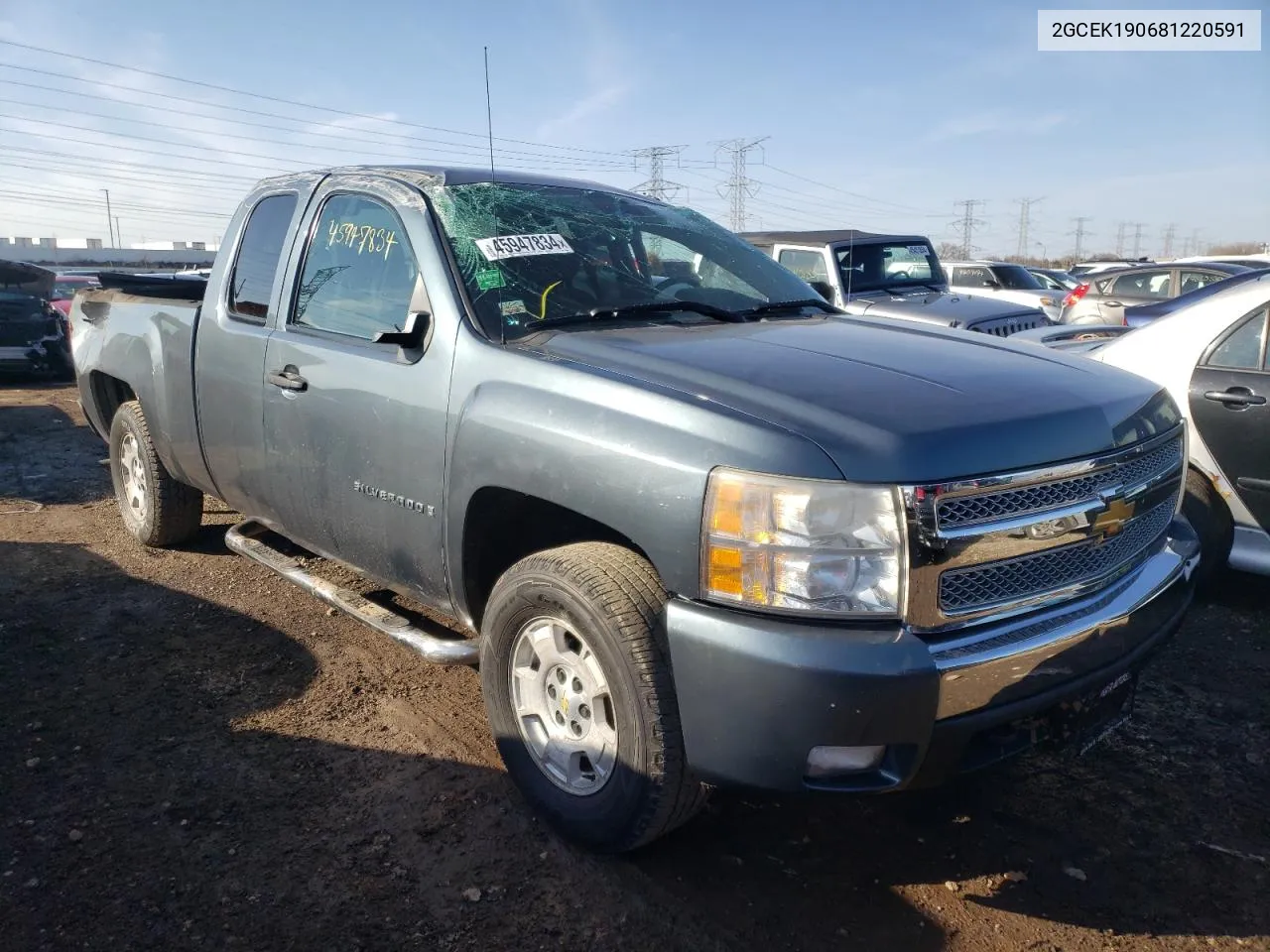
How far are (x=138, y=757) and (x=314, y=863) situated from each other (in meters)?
0.94

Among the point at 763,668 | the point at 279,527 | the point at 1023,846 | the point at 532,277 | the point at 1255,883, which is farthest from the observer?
the point at 279,527

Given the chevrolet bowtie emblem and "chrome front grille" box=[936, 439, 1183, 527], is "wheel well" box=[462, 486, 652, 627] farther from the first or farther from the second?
the chevrolet bowtie emblem

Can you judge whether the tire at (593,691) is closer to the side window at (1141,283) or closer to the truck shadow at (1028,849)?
the truck shadow at (1028,849)

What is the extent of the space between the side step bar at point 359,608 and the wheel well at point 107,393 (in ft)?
5.18

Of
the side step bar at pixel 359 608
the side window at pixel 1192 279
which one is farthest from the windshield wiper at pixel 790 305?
the side window at pixel 1192 279

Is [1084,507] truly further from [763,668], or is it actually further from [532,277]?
[532,277]

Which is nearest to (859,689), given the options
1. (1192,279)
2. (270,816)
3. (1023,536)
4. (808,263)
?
(1023,536)

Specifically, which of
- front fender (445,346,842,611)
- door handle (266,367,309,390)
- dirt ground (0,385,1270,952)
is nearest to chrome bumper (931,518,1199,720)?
front fender (445,346,842,611)

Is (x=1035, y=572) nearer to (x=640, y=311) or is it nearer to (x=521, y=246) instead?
(x=640, y=311)

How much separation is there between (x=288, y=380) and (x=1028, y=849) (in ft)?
9.52

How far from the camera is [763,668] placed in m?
2.12

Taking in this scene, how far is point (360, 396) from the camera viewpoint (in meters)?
3.20

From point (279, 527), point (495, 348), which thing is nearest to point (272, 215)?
point (279, 527)

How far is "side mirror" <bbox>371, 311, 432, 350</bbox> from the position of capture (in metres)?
2.98
